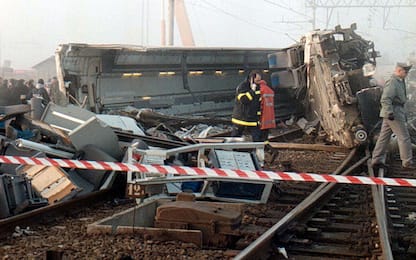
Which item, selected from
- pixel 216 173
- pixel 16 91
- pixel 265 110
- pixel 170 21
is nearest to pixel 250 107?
pixel 265 110

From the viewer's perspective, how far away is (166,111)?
54.4 ft

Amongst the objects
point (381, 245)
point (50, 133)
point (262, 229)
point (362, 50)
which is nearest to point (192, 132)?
point (362, 50)

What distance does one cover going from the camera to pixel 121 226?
5.90m

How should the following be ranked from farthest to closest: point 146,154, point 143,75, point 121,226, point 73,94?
point 143,75, point 73,94, point 146,154, point 121,226

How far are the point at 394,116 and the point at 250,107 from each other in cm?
262

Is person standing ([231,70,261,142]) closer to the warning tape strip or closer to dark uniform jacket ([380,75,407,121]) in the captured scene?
dark uniform jacket ([380,75,407,121])

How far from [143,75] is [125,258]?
470 inches

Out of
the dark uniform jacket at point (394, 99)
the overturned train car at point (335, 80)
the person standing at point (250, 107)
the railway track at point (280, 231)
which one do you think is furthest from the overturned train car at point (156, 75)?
the railway track at point (280, 231)

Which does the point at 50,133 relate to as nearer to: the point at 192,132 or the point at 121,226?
the point at 121,226

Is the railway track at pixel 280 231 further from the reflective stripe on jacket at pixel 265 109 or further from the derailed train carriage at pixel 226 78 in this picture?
the derailed train carriage at pixel 226 78

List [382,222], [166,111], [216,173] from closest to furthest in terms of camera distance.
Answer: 1. [382,222]
2. [216,173]
3. [166,111]

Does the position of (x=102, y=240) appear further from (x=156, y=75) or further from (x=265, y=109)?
(x=156, y=75)

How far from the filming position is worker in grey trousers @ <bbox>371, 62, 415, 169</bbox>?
387 inches

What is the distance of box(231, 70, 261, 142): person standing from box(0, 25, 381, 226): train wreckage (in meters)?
1.22
